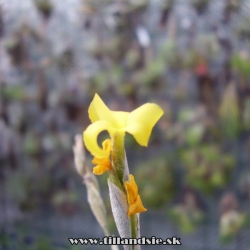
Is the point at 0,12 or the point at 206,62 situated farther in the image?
the point at 0,12

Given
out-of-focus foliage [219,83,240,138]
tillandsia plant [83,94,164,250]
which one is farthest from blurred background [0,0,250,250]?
tillandsia plant [83,94,164,250]

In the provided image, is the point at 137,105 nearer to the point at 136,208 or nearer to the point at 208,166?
the point at 208,166

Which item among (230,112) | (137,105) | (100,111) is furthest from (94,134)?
(137,105)

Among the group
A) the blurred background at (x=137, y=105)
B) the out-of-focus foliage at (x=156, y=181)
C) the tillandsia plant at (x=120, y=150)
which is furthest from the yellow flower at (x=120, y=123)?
the out-of-focus foliage at (x=156, y=181)

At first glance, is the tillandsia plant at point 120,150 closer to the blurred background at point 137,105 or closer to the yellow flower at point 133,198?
the yellow flower at point 133,198

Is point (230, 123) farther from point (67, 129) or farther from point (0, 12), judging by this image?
point (0, 12)

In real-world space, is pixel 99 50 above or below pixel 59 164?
above

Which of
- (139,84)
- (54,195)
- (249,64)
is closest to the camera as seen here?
(249,64)

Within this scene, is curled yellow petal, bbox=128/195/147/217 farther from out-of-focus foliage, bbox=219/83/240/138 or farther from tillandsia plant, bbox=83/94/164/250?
out-of-focus foliage, bbox=219/83/240/138

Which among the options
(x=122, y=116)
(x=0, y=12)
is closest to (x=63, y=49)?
(x=0, y=12)
